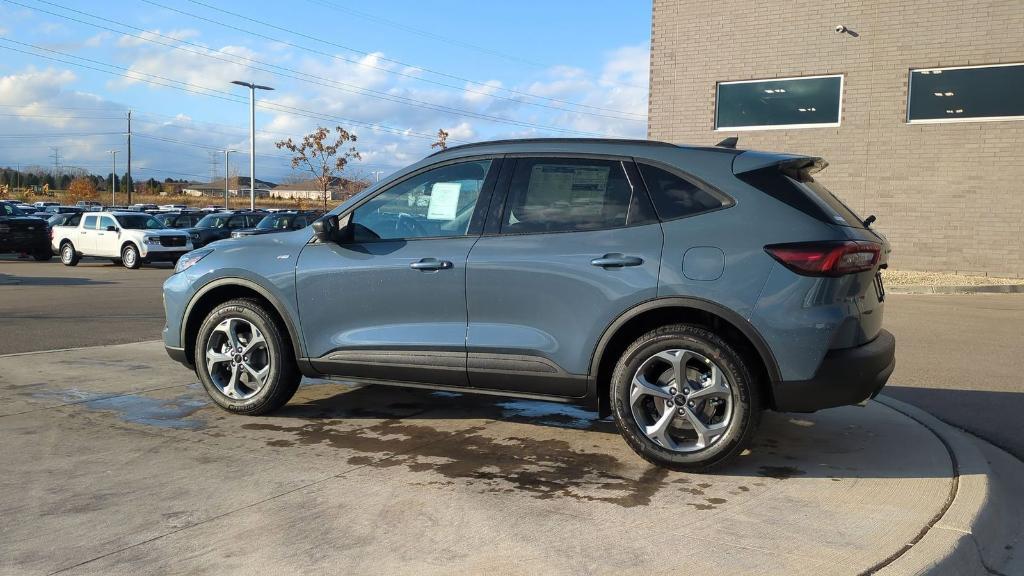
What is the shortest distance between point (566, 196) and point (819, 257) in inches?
57.2

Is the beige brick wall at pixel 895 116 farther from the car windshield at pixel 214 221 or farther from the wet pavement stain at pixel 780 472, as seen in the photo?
the car windshield at pixel 214 221

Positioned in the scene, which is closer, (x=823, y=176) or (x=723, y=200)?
(x=723, y=200)

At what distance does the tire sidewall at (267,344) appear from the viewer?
18.3ft

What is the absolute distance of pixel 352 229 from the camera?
17.7ft

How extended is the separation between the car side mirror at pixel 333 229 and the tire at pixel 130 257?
21476mm

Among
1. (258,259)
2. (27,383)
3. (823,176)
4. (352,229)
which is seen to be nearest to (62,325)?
(27,383)

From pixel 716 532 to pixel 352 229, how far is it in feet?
9.71

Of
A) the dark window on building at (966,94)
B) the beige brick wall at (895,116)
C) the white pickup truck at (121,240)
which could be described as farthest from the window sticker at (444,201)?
the white pickup truck at (121,240)

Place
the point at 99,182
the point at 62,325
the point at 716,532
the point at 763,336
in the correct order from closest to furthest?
1. the point at 716,532
2. the point at 763,336
3. the point at 62,325
4. the point at 99,182

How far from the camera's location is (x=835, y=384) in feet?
14.1

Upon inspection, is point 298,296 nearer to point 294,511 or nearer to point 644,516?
point 294,511

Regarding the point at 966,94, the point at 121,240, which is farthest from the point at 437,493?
the point at 121,240

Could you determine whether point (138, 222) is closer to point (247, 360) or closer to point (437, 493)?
point (247, 360)

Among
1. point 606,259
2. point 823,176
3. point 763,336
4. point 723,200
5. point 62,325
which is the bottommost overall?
point 62,325
